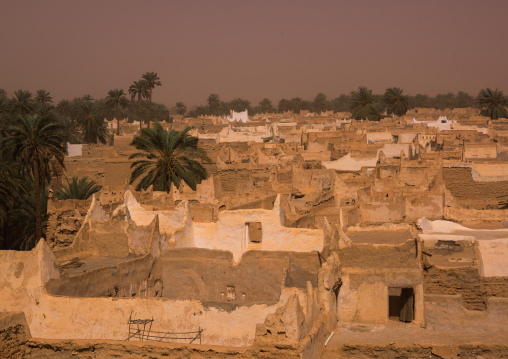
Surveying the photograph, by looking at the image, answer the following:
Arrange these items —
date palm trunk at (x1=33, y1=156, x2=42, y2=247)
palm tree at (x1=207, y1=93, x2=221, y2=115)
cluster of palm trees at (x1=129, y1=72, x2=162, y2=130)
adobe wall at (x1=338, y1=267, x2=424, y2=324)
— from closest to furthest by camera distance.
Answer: adobe wall at (x1=338, y1=267, x2=424, y2=324), date palm trunk at (x1=33, y1=156, x2=42, y2=247), cluster of palm trees at (x1=129, y1=72, x2=162, y2=130), palm tree at (x1=207, y1=93, x2=221, y2=115)

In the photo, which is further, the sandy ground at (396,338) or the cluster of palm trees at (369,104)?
the cluster of palm trees at (369,104)

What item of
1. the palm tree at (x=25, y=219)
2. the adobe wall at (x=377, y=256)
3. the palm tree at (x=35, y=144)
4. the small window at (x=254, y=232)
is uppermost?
the palm tree at (x=35, y=144)

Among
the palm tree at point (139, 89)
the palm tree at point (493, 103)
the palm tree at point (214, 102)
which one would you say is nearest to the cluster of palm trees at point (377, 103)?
the palm tree at point (493, 103)

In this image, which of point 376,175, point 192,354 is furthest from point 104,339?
point 376,175

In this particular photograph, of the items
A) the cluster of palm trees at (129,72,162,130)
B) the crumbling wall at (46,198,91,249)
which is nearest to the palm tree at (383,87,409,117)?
the cluster of palm trees at (129,72,162,130)

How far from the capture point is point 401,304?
1496 centimetres

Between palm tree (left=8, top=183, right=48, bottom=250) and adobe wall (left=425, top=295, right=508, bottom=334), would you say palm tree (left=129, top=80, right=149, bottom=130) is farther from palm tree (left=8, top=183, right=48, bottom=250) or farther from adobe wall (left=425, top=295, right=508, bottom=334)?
adobe wall (left=425, top=295, right=508, bottom=334)

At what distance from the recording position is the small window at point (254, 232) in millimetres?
19033

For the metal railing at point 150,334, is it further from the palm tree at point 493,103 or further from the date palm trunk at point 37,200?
the palm tree at point 493,103

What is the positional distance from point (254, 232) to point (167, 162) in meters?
14.8

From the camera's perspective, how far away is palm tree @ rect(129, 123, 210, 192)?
→ 32531 millimetres

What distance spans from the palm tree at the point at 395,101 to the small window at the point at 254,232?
5685 centimetres

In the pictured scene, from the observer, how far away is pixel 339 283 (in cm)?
1376

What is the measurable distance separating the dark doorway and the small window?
16.0ft
